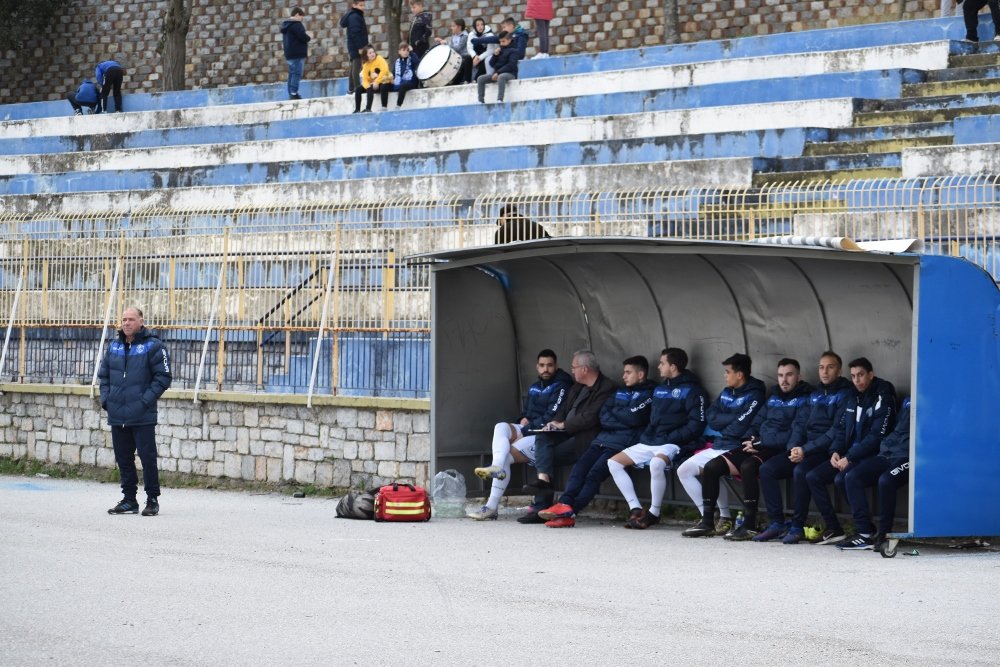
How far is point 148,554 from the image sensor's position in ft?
36.4

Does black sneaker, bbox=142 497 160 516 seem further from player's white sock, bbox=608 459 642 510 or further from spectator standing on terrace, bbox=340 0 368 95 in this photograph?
spectator standing on terrace, bbox=340 0 368 95

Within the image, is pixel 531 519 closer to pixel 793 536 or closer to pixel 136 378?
pixel 793 536

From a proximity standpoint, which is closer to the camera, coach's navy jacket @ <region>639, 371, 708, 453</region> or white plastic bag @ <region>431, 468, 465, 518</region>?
coach's navy jacket @ <region>639, 371, 708, 453</region>

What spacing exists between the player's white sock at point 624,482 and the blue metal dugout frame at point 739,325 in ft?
3.69

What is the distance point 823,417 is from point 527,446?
300 cm

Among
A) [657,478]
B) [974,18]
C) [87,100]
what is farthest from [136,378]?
[87,100]

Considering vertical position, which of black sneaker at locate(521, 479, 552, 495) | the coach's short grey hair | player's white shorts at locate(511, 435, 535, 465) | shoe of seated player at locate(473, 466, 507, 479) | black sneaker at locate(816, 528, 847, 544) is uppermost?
the coach's short grey hair

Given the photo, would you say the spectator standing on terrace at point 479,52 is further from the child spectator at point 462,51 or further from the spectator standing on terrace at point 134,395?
the spectator standing on terrace at point 134,395

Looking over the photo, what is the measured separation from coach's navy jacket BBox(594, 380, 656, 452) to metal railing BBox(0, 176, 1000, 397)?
149cm

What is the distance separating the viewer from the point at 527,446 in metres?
14.1

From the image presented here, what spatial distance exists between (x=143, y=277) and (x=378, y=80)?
918cm

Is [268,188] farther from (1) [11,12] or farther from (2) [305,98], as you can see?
(1) [11,12]

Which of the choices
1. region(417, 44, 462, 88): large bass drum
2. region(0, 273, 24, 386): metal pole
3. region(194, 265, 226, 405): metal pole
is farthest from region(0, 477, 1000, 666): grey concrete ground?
region(417, 44, 462, 88): large bass drum

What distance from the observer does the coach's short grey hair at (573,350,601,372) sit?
13.7 metres
